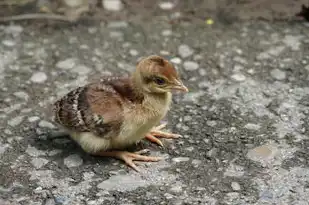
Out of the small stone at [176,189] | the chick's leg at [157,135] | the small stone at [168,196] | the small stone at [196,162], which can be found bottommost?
the small stone at [168,196]

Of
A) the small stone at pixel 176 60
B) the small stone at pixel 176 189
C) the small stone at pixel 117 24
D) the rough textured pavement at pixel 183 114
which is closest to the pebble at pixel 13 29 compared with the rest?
the rough textured pavement at pixel 183 114

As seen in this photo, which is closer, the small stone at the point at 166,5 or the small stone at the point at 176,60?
the small stone at the point at 176,60

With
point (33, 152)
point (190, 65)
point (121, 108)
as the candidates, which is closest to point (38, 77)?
point (33, 152)

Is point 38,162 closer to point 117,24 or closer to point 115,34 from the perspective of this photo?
point 115,34

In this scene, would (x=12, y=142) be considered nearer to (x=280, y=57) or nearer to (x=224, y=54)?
(x=224, y=54)

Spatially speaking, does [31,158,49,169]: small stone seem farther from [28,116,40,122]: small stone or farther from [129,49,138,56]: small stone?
[129,49,138,56]: small stone

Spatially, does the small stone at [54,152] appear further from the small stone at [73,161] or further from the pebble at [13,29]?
the pebble at [13,29]

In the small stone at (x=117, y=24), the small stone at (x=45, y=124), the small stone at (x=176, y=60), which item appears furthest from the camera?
the small stone at (x=117, y=24)

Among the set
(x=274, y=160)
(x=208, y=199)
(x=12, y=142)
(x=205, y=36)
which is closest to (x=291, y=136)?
(x=274, y=160)
